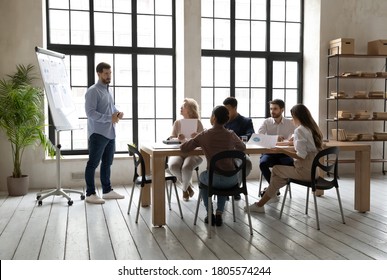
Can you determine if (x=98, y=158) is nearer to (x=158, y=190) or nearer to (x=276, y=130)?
(x=158, y=190)

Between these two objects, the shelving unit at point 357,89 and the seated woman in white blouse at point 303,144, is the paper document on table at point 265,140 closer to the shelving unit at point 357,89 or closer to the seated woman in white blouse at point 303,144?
the seated woman in white blouse at point 303,144

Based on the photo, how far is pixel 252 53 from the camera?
7336mm

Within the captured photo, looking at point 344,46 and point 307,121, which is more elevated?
point 344,46

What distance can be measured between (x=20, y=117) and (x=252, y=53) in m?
3.82

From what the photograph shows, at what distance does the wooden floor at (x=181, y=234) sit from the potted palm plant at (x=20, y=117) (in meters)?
0.66

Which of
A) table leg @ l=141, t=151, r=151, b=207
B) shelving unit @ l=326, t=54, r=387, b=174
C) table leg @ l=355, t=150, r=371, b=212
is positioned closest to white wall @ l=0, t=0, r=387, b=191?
shelving unit @ l=326, t=54, r=387, b=174

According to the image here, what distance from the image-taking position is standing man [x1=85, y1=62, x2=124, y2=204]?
525 centimetres

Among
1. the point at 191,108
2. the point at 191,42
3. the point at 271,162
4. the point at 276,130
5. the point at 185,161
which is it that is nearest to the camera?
the point at 185,161

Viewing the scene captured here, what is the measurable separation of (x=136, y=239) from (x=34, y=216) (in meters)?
1.48

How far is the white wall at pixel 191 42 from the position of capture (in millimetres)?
5996

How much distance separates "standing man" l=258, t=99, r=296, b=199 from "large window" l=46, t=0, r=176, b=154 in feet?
6.72

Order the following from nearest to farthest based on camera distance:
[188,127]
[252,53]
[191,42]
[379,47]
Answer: [188,127] → [191,42] → [379,47] → [252,53]

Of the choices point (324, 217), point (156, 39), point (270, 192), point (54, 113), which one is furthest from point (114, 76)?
point (324, 217)

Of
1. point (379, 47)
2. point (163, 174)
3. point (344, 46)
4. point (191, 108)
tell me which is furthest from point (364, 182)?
point (379, 47)
